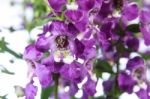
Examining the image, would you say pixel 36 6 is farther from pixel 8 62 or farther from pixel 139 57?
pixel 139 57

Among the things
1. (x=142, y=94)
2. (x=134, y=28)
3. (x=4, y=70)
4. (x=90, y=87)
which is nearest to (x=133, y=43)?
(x=134, y=28)

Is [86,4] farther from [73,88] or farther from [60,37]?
[73,88]

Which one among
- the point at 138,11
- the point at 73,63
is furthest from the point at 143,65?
the point at 73,63

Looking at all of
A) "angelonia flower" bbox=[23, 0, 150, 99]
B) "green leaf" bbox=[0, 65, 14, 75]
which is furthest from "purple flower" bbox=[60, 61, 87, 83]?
"green leaf" bbox=[0, 65, 14, 75]

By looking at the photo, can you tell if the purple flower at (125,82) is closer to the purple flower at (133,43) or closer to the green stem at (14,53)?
the purple flower at (133,43)

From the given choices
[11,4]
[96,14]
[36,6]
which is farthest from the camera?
[11,4]

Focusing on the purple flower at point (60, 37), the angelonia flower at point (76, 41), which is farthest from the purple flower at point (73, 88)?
the purple flower at point (60, 37)
